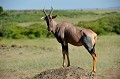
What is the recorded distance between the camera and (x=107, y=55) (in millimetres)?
17594

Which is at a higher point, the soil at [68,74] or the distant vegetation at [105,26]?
the soil at [68,74]

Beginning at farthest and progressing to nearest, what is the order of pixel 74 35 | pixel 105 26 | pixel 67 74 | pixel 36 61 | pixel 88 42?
pixel 105 26 → pixel 36 61 → pixel 74 35 → pixel 88 42 → pixel 67 74

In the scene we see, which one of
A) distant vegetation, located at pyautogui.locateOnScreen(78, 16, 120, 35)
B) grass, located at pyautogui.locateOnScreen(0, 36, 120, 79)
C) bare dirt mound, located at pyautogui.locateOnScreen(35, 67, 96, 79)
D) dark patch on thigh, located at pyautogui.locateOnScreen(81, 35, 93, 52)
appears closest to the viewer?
bare dirt mound, located at pyautogui.locateOnScreen(35, 67, 96, 79)

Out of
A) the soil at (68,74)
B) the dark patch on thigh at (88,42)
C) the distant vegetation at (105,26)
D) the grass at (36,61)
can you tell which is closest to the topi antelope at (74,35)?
the dark patch on thigh at (88,42)

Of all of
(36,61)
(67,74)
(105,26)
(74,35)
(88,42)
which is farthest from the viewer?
(105,26)

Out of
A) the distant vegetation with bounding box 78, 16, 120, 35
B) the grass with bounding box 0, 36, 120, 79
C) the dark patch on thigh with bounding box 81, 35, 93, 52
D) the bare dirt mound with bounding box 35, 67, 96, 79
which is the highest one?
the dark patch on thigh with bounding box 81, 35, 93, 52

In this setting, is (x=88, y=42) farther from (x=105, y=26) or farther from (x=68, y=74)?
(x=105, y=26)

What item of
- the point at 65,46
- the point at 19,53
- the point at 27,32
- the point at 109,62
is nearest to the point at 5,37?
the point at 27,32

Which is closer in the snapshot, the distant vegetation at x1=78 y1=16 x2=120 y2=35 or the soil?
the soil

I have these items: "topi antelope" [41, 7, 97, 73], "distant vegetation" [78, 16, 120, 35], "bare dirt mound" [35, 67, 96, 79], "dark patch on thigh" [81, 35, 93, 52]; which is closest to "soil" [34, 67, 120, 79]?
"bare dirt mound" [35, 67, 96, 79]

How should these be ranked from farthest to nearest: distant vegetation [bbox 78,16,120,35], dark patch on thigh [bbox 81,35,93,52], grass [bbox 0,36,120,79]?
1. distant vegetation [bbox 78,16,120,35]
2. grass [bbox 0,36,120,79]
3. dark patch on thigh [bbox 81,35,93,52]

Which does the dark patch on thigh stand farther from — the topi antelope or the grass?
the grass

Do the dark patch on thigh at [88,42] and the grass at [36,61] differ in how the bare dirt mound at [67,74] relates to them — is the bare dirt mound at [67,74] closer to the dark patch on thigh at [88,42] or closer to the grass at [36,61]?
the dark patch on thigh at [88,42]

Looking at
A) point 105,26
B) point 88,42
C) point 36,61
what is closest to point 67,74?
point 88,42
